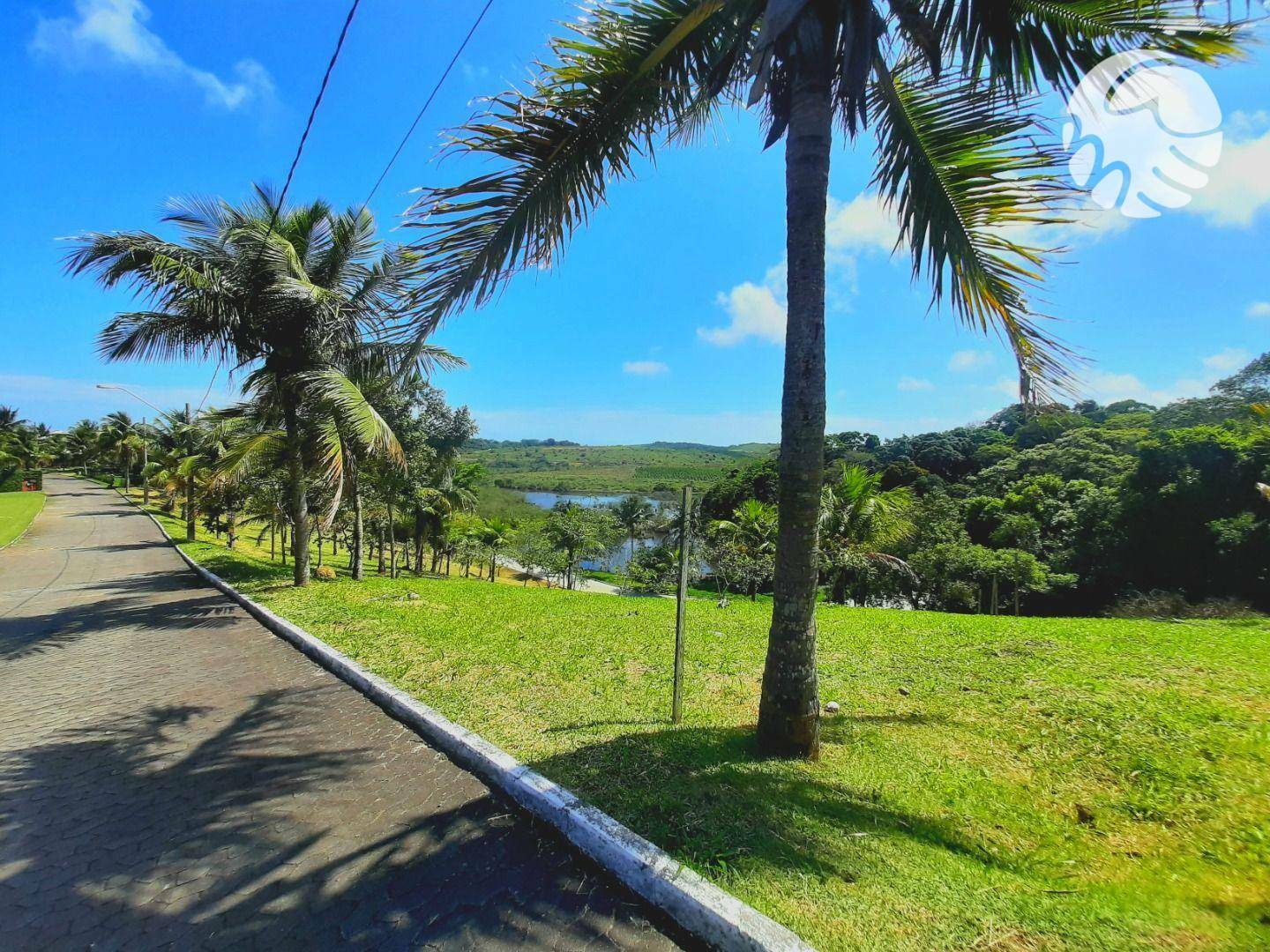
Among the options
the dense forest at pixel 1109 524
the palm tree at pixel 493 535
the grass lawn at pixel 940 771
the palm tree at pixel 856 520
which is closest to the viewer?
the grass lawn at pixel 940 771

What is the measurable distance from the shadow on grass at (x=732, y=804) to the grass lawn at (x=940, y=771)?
0.01m

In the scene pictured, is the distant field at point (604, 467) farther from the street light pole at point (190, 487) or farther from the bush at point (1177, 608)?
the bush at point (1177, 608)

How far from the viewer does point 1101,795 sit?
3273mm

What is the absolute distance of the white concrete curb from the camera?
85.5 inches

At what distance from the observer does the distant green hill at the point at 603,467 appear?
113625mm

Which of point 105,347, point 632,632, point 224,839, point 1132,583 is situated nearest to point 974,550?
point 1132,583

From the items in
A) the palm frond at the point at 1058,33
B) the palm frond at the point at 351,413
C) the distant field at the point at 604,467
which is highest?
the distant field at the point at 604,467

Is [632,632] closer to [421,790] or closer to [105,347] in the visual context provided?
[421,790]

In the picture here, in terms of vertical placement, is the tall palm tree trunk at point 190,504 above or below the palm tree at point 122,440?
below

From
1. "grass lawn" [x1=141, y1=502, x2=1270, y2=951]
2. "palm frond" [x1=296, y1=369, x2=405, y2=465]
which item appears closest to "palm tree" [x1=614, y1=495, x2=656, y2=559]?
"palm frond" [x1=296, y1=369, x2=405, y2=465]

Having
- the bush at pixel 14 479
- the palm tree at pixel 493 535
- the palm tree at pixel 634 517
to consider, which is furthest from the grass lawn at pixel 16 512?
the palm tree at pixel 634 517

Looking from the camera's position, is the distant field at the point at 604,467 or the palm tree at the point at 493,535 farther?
the distant field at the point at 604,467

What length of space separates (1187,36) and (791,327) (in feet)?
7.34

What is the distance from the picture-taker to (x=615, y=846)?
8.87 ft
